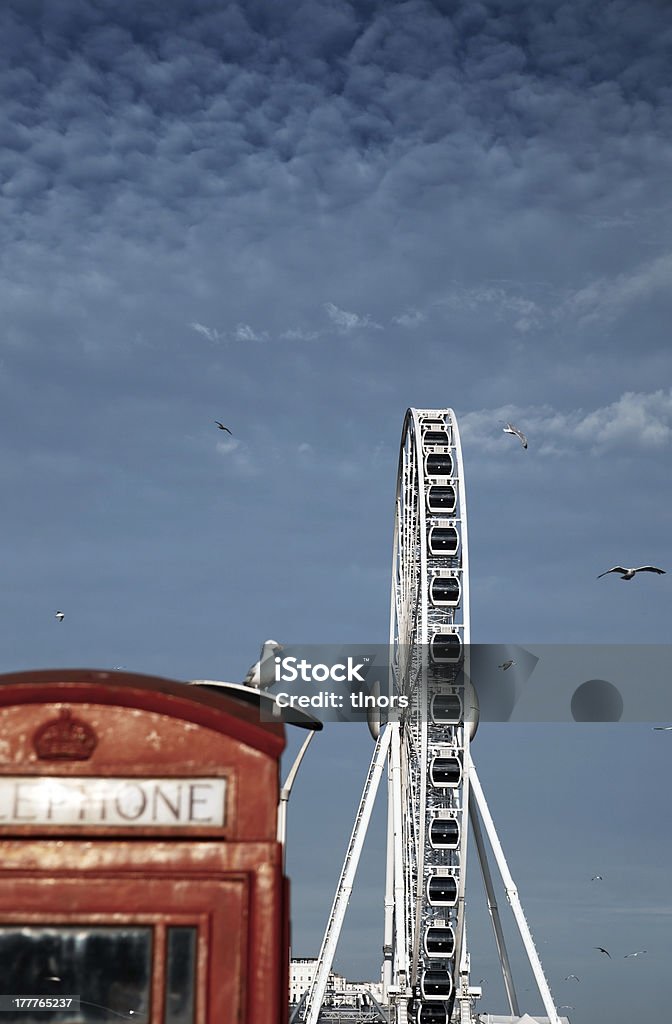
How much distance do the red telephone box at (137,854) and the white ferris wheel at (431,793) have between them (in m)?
39.2

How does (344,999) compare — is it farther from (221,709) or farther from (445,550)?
(221,709)

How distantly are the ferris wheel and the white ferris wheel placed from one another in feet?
0.12

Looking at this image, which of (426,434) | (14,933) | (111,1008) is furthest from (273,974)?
(426,434)

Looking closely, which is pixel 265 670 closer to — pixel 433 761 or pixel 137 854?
pixel 137 854

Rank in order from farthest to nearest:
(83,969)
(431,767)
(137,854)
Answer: (431,767)
(137,854)
(83,969)

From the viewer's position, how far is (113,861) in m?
5.85

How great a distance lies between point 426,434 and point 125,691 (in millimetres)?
44247

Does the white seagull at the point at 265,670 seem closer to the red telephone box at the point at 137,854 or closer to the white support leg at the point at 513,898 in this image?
the red telephone box at the point at 137,854

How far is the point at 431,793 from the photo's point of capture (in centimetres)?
4588

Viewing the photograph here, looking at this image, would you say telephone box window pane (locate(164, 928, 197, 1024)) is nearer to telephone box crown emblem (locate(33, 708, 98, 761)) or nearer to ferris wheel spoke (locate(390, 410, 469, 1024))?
telephone box crown emblem (locate(33, 708, 98, 761))

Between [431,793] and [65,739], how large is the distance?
135ft

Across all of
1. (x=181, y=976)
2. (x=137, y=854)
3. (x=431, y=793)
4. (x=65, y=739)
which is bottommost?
(x=181, y=976)

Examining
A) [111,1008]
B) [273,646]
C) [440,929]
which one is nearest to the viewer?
[111,1008]

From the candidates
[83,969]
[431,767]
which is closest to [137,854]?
[83,969]
